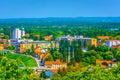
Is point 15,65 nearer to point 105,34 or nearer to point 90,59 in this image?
point 90,59

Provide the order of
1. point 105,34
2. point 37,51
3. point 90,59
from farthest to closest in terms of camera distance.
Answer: point 105,34 < point 37,51 < point 90,59

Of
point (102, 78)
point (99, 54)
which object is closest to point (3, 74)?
point (102, 78)

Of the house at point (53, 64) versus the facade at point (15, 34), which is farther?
the facade at point (15, 34)

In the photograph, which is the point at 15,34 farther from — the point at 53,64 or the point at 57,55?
the point at 53,64

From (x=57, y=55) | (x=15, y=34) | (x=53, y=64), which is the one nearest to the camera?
(x=53, y=64)

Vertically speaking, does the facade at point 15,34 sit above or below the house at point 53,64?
below

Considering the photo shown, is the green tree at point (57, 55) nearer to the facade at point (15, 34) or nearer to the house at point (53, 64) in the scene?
the house at point (53, 64)

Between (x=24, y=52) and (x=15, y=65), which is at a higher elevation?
(x=15, y=65)

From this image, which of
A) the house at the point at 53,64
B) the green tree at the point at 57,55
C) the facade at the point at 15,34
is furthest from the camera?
the facade at the point at 15,34

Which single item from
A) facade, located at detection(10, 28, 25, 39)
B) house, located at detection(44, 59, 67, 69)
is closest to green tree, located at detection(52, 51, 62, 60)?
house, located at detection(44, 59, 67, 69)

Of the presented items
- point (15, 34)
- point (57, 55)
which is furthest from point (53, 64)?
point (15, 34)

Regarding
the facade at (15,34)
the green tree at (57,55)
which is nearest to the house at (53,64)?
the green tree at (57,55)
